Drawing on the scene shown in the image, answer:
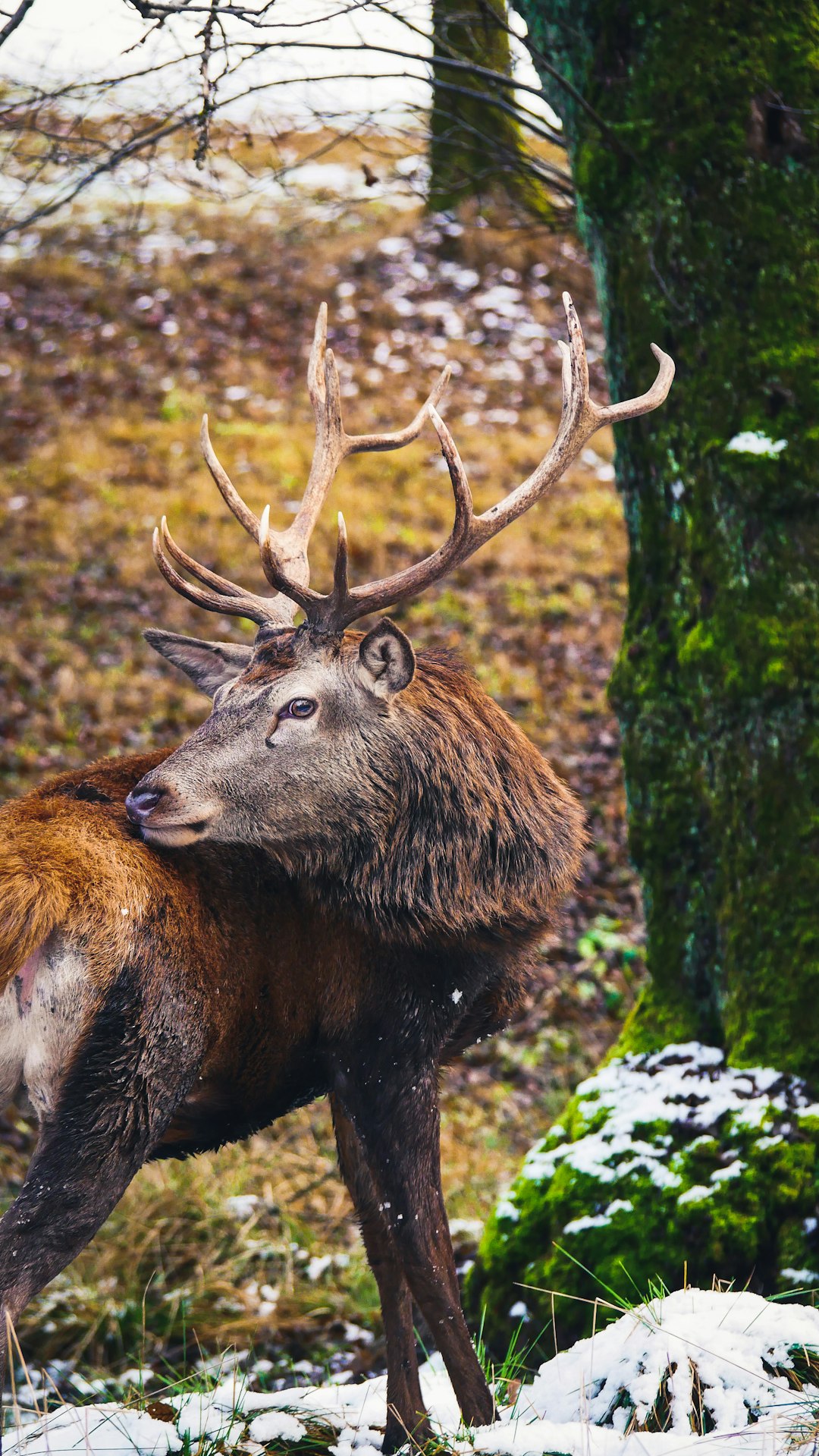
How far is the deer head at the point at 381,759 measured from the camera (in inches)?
135

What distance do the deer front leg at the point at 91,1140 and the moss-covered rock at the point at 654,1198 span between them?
58.2 inches

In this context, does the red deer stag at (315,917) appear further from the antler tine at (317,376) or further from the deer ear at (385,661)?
the antler tine at (317,376)

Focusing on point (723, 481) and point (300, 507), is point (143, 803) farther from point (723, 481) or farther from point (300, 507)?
point (723, 481)

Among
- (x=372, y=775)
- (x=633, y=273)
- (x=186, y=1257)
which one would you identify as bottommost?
(x=186, y=1257)

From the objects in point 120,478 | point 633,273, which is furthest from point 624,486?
point 120,478

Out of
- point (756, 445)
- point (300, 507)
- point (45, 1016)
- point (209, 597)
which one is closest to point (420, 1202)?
point (45, 1016)

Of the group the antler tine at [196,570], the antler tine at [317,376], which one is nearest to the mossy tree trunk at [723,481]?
the antler tine at [317,376]

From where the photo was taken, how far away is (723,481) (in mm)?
4227

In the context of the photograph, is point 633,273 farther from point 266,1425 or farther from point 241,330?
point 241,330

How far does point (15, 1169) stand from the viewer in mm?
6059

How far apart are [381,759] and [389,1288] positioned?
166 centimetres

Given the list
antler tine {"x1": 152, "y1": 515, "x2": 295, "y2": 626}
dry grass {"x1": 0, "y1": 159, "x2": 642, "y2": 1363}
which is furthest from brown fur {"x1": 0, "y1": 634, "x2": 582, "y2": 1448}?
dry grass {"x1": 0, "y1": 159, "x2": 642, "y2": 1363}

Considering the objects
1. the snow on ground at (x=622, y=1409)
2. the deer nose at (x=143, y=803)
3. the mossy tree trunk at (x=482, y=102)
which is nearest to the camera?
the snow on ground at (x=622, y=1409)

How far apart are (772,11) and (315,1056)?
3.91m
